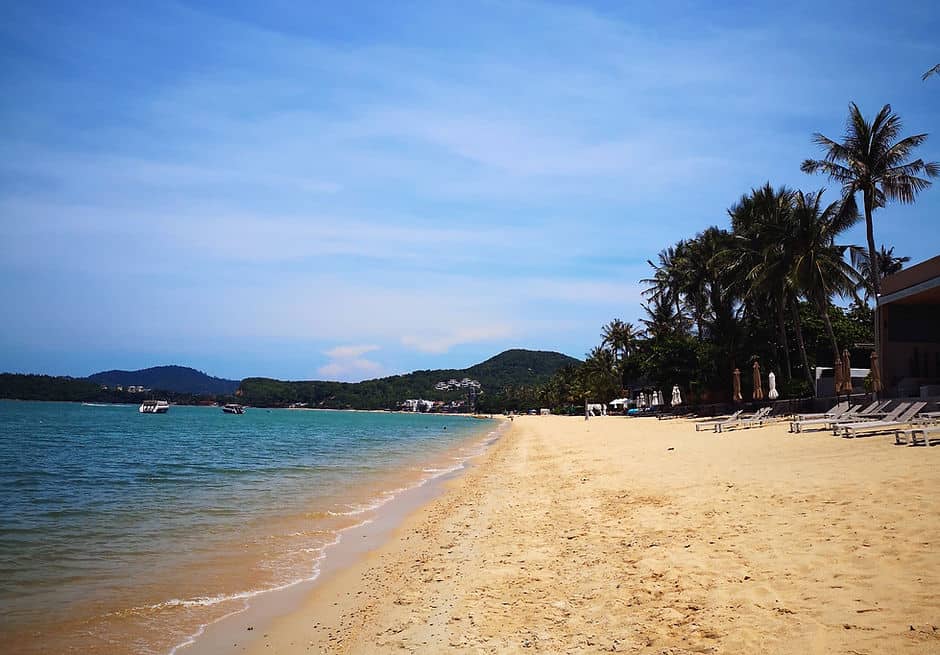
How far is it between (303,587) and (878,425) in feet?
38.3

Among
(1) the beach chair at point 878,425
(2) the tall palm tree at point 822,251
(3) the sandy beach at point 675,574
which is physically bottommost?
(3) the sandy beach at point 675,574

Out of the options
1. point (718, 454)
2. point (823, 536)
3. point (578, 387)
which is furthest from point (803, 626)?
point (578, 387)

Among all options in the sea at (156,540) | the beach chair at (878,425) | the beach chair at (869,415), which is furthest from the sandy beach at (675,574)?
the beach chair at (869,415)

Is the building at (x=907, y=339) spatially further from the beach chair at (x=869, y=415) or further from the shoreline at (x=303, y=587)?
the shoreline at (x=303, y=587)

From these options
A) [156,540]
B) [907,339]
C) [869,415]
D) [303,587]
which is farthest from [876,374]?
[156,540]

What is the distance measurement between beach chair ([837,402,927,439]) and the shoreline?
8.84 m

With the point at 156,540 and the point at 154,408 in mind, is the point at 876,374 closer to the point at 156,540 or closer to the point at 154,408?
the point at 156,540

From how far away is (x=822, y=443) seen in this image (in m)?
12.6

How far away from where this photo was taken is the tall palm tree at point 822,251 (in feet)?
95.2

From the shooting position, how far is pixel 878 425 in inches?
511

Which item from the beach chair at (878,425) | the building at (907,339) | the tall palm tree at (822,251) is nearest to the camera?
the beach chair at (878,425)

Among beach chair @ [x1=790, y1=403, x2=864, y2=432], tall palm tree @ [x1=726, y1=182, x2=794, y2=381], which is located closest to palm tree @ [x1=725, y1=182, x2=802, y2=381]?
tall palm tree @ [x1=726, y1=182, x2=794, y2=381]

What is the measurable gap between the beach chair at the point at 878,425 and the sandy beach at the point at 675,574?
10.0ft

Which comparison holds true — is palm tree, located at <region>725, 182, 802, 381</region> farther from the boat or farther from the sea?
the boat
